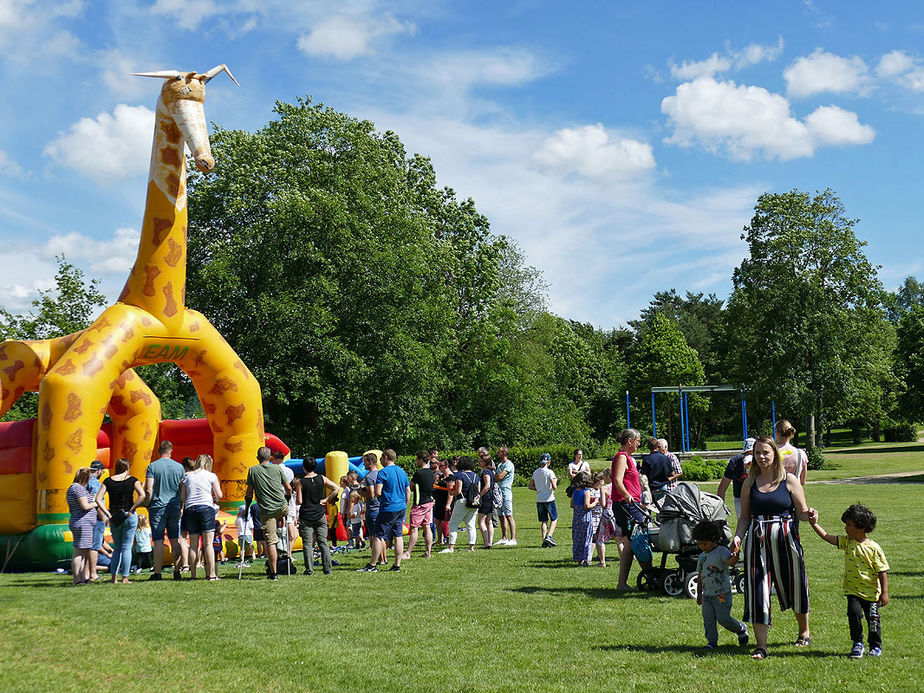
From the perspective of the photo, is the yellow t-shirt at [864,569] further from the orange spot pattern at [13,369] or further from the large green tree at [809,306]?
the large green tree at [809,306]

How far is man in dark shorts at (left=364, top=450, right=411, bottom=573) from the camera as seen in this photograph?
12328 millimetres

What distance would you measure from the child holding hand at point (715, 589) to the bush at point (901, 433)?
6427 centimetres

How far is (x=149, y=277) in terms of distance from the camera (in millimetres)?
15234

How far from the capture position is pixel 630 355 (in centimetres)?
7875

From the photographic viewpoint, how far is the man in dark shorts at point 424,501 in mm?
13891

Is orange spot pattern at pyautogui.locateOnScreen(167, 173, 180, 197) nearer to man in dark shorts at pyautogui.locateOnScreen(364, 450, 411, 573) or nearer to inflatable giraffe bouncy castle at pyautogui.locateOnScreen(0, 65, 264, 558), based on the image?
inflatable giraffe bouncy castle at pyautogui.locateOnScreen(0, 65, 264, 558)

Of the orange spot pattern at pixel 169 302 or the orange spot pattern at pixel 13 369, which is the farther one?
the orange spot pattern at pixel 169 302

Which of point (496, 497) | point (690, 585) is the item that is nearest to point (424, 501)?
point (496, 497)

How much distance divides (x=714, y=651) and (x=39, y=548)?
10.3 m

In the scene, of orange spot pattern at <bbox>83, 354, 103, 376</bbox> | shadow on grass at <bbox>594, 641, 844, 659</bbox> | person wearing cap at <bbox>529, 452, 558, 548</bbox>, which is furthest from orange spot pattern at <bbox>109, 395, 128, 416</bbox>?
shadow on grass at <bbox>594, 641, 844, 659</bbox>

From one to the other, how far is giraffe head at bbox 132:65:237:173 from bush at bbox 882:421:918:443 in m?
61.8

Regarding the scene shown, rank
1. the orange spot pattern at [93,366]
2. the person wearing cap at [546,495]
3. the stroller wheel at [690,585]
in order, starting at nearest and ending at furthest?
the stroller wheel at [690,585] → the orange spot pattern at [93,366] → the person wearing cap at [546,495]

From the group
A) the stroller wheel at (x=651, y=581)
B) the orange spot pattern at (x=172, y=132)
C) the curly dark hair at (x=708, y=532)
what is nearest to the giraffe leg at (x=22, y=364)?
the orange spot pattern at (x=172, y=132)

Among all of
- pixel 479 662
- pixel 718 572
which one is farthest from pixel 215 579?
pixel 718 572
